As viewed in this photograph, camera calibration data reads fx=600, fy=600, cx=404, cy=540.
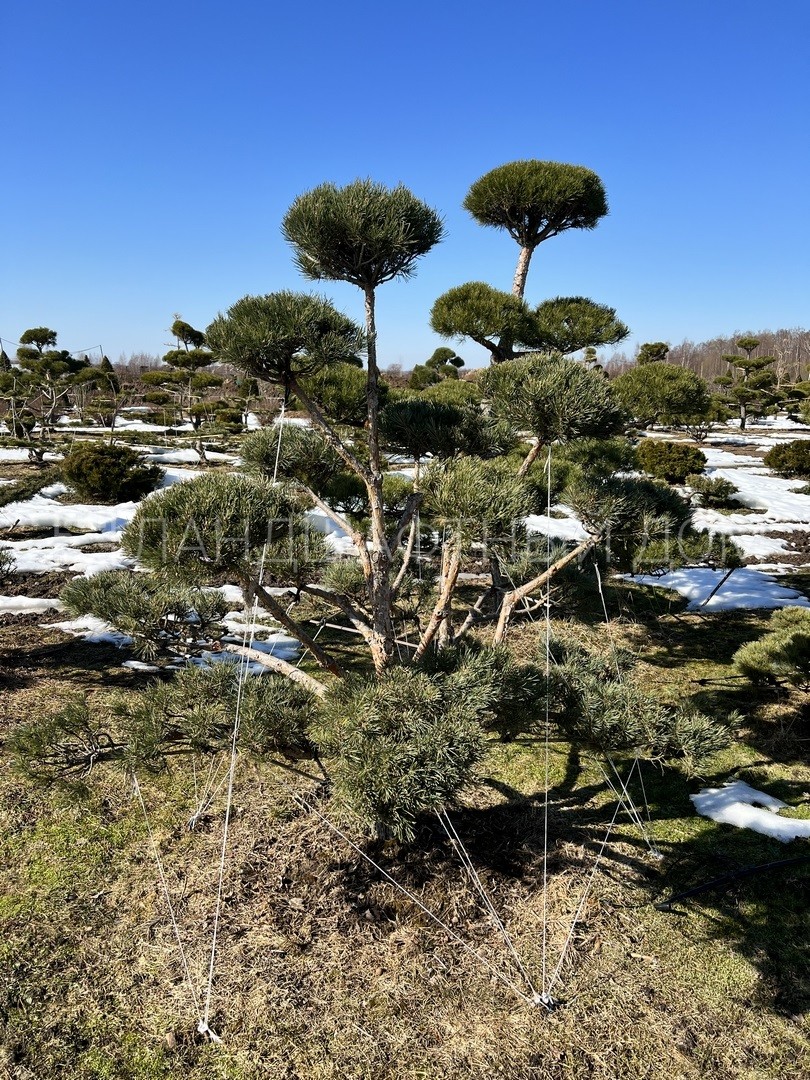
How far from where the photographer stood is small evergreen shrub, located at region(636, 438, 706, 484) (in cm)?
1509

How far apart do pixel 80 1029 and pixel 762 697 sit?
17.4 feet

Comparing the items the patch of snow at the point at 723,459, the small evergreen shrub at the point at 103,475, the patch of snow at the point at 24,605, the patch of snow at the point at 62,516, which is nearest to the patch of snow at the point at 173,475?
the small evergreen shrub at the point at 103,475

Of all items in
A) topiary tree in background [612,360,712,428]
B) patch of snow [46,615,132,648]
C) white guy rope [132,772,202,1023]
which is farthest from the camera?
patch of snow [46,615,132,648]

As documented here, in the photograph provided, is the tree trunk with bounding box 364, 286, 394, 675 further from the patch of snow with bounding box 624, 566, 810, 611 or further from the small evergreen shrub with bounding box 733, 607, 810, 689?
the patch of snow with bounding box 624, 566, 810, 611

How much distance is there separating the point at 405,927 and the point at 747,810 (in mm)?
2366

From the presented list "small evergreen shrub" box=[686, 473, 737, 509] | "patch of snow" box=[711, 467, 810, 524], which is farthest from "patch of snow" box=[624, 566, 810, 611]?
"patch of snow" box=[711, 467, 810, 524]

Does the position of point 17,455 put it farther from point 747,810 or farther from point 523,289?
point 747,810

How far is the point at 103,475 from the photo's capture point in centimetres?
1194

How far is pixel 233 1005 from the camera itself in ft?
7.38

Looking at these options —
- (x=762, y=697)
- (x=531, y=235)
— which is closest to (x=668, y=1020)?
(x=762, y=697)

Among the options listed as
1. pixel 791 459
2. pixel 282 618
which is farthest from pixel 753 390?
pixel 282 618

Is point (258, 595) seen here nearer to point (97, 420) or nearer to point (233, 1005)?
point (233, 1005)

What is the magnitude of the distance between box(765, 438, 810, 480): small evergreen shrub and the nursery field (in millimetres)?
14828

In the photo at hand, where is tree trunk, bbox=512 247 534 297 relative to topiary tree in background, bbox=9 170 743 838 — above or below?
above
